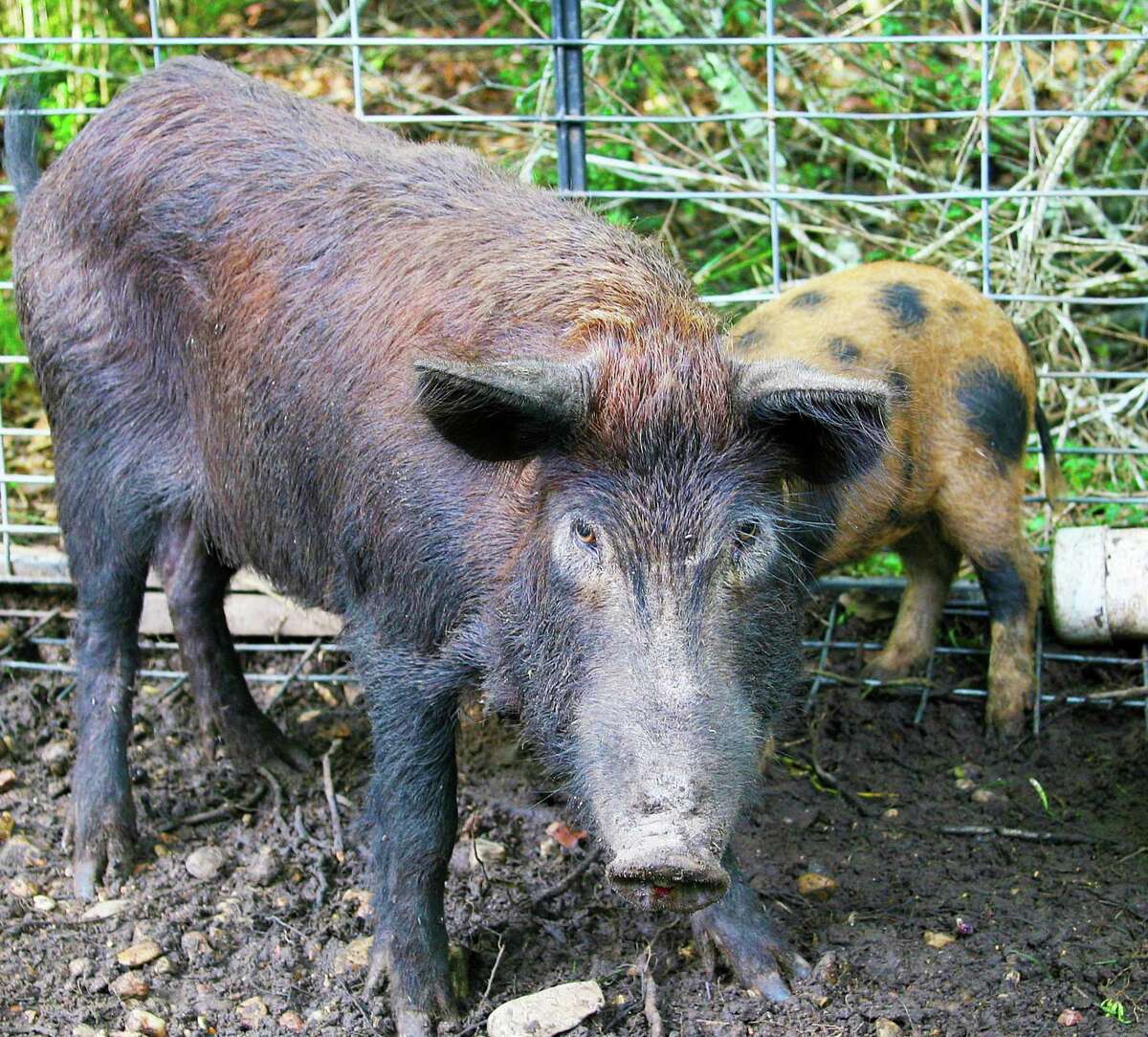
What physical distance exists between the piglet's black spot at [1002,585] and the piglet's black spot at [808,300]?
106cm

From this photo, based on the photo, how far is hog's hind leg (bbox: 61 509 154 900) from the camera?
4.65 m

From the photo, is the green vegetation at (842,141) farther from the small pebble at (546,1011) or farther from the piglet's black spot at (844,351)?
the small pebble at (546,1011)

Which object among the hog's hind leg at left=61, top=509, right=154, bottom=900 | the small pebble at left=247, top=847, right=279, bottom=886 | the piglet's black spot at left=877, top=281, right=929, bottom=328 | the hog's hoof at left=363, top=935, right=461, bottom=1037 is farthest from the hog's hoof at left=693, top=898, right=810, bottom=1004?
the piglet's black spot at left=877, top=281, right=929, bottom=328

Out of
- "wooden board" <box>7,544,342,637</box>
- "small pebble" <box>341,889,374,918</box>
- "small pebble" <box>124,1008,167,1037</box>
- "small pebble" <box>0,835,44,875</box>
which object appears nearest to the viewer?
"small pebble" <box>124,1008,167,1037</box>

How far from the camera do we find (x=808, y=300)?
516 centimetres

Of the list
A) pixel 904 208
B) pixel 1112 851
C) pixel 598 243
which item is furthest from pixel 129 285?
pixel 904 208

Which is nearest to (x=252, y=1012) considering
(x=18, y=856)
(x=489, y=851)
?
(x=489, y=851)

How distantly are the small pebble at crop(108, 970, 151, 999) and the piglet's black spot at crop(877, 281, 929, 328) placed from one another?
10.3ft

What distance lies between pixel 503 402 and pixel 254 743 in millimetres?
2368

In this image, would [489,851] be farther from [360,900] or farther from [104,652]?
[104,652]

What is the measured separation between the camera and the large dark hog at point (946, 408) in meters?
4.92

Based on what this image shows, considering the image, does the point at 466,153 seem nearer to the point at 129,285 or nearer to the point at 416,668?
the point at 129,285

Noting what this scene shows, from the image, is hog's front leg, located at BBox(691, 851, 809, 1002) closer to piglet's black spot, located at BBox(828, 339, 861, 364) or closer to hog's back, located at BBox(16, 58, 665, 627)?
hog's back, located at BBox(16, 58, 665, 627)

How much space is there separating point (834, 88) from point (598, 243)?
175 inches
